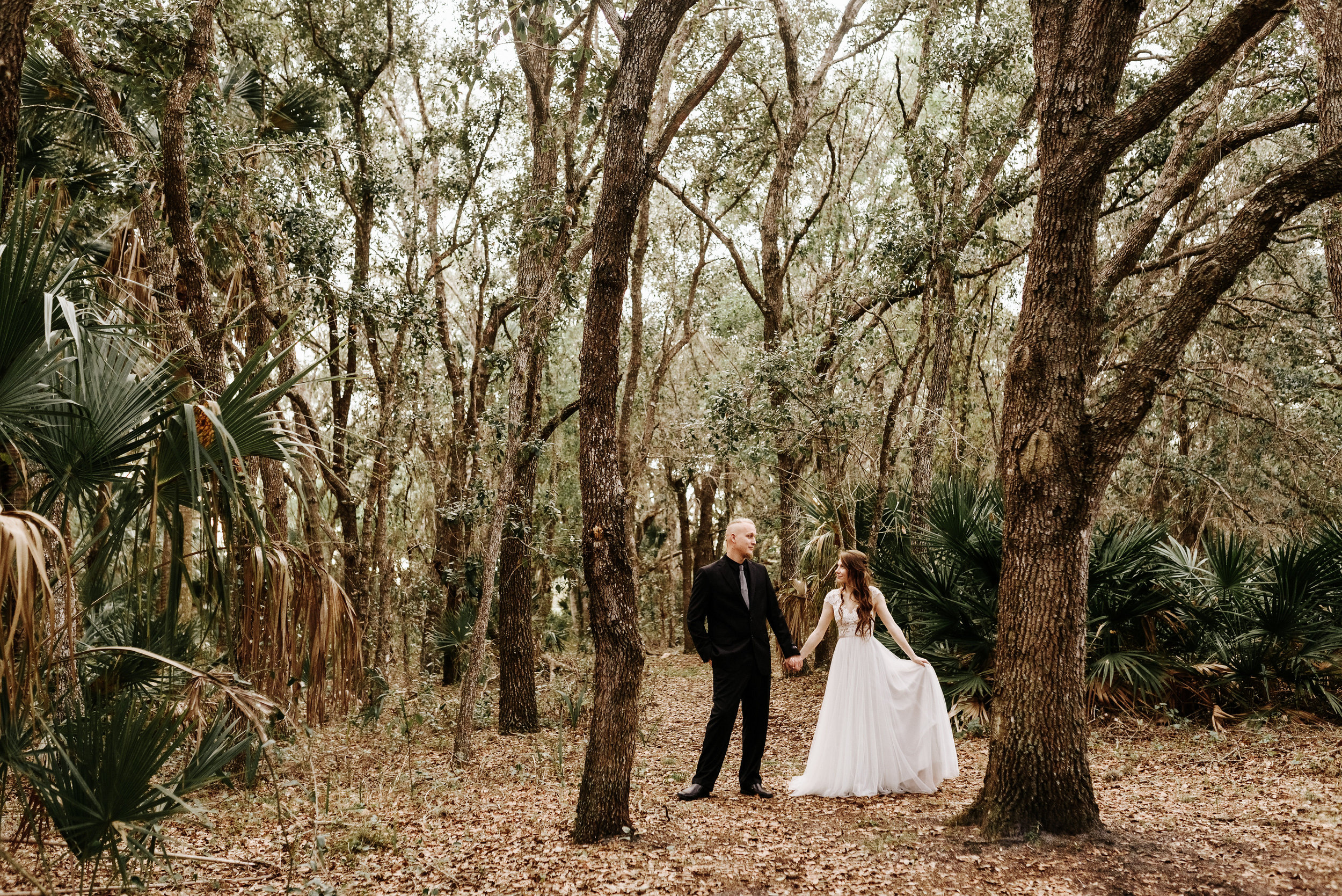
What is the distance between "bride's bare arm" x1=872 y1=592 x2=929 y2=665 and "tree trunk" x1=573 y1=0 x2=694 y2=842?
2.29 metres

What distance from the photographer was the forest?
4.06 metres

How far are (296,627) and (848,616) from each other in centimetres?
420

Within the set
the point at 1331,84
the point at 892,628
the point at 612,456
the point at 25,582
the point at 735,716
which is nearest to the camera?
the point at 25,582

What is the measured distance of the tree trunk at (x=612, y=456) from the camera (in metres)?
5.26

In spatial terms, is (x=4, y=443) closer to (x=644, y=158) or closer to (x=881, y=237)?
(x=644, y=158)

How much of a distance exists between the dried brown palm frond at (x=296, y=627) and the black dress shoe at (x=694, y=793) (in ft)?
8.87

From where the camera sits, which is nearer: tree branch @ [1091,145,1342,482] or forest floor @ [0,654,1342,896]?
forest floor @ [0,654,1342,896]

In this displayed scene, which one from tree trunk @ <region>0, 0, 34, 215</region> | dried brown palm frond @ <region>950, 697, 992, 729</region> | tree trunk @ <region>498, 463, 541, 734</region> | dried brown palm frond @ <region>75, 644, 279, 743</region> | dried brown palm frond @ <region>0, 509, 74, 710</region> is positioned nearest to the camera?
dried brown palm frond @ <region>0, 509, 74, 710</region>

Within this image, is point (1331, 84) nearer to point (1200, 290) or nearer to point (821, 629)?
point (1200, 290)

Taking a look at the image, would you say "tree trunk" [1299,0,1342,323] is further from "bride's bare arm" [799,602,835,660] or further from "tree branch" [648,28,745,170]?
"tree branch" [648,28,745,170]

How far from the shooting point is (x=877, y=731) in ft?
22.0

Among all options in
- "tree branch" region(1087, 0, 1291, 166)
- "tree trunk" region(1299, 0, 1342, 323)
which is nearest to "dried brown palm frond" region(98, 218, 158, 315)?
"tree branch" region(1087, 0, 1291, 166)

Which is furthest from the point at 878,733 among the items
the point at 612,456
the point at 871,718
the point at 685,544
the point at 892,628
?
the point at 685,544

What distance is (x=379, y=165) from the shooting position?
1130 cm
